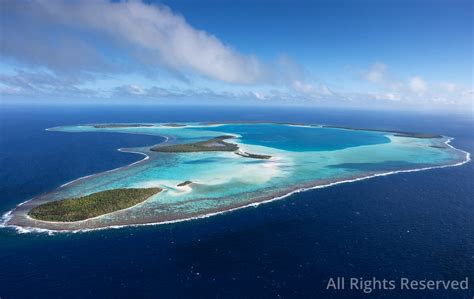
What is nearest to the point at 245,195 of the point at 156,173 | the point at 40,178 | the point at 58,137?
the point at 156,173

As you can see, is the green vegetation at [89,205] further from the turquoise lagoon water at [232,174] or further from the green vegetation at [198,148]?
the green vegetation at [198,148]

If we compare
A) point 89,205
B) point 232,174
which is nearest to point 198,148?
point 232,174

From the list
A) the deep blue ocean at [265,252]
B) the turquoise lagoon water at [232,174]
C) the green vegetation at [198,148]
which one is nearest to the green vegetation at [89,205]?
the turquoise lagoon water at [232,174]

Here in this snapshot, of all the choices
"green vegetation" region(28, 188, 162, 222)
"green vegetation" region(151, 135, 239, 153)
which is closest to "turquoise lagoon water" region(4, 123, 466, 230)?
"green vegetation" region(28, 188, 162, 222)

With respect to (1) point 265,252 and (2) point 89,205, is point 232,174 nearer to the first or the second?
(2) point 89,205

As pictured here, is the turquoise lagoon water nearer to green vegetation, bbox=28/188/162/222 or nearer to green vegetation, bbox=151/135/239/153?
green vegetation, bbox=28/188/162/222

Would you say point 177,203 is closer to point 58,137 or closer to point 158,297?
point 158,297
